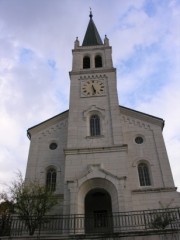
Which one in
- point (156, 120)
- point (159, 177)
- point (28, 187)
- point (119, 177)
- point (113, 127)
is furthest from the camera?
point (156, 120)

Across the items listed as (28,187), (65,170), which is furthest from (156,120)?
(28,187)

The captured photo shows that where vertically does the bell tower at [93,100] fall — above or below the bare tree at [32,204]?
above

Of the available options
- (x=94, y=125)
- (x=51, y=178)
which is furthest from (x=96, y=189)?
(x=94, y=125)

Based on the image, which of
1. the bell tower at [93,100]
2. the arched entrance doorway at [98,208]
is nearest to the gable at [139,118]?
the bell tower at [93,100]

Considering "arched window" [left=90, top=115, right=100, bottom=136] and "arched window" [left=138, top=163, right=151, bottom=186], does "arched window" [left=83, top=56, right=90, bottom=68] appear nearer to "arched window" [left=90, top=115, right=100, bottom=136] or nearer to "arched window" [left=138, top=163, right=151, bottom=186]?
"arched window" [left=90, top=115, right=100, bottom=136]

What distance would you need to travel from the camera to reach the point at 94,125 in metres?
26.4

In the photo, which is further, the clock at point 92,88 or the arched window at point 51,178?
Answer: the clock at point 92,88

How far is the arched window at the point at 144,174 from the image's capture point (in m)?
23.4

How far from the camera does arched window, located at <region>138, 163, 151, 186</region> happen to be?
23.4 m

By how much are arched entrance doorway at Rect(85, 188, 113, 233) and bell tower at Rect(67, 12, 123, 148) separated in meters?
4.19

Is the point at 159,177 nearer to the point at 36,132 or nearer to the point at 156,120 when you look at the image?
the point at 156,120

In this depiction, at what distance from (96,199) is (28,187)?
6.77 metres

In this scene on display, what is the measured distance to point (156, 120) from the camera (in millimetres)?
27047

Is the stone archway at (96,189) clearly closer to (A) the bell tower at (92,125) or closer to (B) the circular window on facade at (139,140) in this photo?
(A) the bell tower at (92,125)
